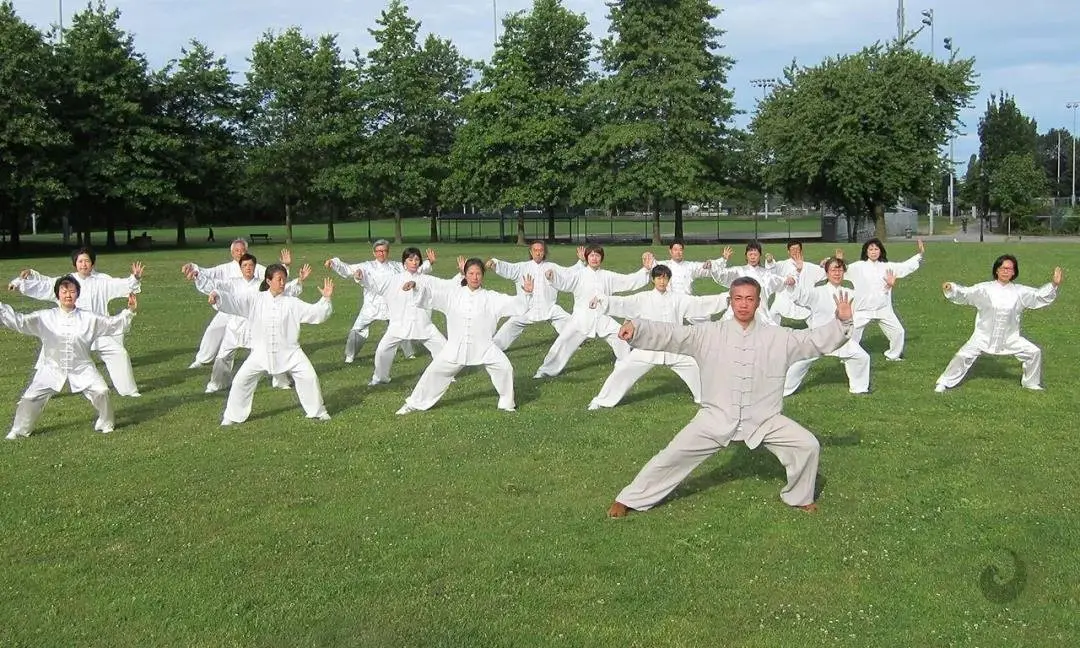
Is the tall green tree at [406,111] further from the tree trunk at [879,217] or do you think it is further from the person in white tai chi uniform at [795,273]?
the person in white tai chi uniform at [795,273]

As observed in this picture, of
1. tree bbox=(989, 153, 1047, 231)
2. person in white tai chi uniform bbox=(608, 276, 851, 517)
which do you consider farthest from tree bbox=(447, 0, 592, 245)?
person in white tai chi uniform bbox=(608, 276, 851, 517)

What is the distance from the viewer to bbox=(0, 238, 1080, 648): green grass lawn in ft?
16.9

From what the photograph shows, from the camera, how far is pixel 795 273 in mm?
12922

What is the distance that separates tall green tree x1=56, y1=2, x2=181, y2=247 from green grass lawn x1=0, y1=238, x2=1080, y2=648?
121 feet

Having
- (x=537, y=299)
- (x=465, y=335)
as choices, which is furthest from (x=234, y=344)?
(x=537, y=299)

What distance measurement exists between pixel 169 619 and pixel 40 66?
43.4 m

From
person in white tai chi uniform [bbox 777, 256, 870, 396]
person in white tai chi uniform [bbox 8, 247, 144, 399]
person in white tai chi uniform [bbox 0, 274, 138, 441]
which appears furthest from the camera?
person in white tai chi uniform [bbox 8, 247, 144, 399]

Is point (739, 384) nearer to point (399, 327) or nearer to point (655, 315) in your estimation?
point (655, 315)

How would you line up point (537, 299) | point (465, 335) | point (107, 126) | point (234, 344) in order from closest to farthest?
point (465, 335), point (234, 344), point (537, 299), point (107, 126)

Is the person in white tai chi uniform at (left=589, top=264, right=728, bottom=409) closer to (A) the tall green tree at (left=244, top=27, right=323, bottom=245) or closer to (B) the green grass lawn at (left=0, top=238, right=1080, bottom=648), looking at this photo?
(B) the green grass lawn at (left=0, top=238, right=1080, bottom=648)

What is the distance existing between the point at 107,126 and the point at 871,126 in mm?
35745

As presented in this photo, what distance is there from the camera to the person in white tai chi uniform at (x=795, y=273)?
1316 cm

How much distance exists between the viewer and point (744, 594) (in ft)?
18.0

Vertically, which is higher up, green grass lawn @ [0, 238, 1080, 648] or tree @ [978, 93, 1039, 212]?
tree @ [978, 93, 1039, 212]
